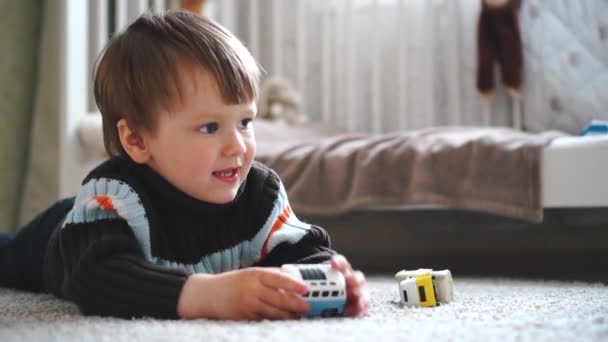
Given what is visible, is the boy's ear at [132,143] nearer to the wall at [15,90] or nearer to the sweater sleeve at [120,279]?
the sweater sleeve at [120,279]

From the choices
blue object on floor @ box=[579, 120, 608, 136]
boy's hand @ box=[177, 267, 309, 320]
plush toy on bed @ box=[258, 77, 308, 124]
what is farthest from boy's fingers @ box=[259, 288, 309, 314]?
plush toy on bed @ box=[258, 77, 308, 124]

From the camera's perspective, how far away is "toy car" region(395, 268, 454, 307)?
0.77 metres

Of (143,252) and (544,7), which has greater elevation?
(544,7)

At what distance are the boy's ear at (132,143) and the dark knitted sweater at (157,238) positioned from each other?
0.05 ft

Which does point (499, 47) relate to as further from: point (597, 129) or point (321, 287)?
point (321, 287)

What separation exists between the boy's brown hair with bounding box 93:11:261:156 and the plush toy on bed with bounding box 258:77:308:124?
43.8 inches

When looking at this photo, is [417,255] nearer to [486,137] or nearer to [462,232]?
[462,232]

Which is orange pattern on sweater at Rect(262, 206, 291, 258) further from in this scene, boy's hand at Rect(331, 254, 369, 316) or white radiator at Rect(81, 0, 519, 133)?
white radiator at Rect(81, 0, 519, 133)

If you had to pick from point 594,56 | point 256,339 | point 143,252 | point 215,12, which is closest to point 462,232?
point 594,56

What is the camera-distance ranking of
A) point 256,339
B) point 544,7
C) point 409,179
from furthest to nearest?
point 544,7 → point 409,179 → point 256,339

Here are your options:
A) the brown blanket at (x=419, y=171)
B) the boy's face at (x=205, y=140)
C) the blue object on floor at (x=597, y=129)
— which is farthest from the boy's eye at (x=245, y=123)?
the blue object on floor at (x=597, y=129)

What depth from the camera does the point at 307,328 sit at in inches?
23.5

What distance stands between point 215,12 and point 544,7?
3.17 feet

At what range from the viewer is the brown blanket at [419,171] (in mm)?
1187
